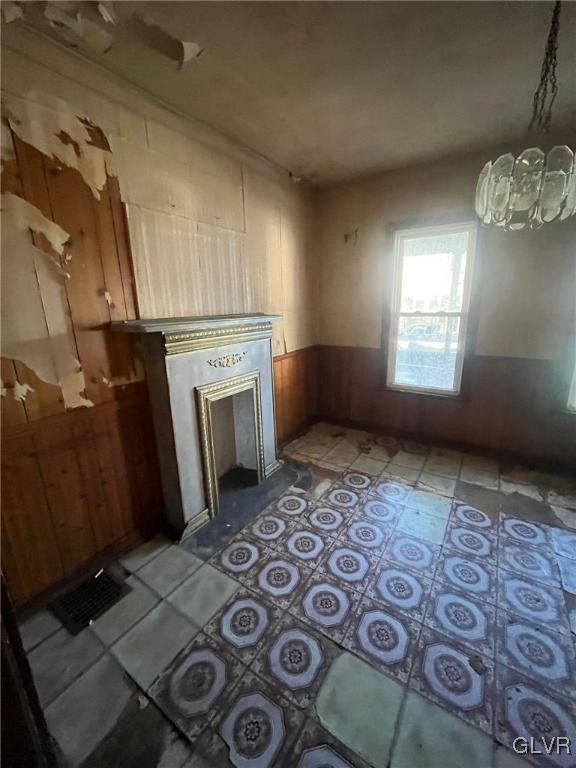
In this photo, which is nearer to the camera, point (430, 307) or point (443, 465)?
point (443, 465)

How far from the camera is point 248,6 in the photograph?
1.25m

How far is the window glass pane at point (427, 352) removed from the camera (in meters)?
3.05

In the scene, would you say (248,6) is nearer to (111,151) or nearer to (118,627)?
(111,151)

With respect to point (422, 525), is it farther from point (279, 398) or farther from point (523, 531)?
point (279, 398)

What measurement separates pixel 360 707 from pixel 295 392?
2.60 metres

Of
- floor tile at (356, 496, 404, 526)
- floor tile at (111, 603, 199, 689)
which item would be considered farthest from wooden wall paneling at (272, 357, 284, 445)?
floor tile at (111, 603, 199, 689)

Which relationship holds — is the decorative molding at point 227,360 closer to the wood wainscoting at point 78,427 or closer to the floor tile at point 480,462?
the wood wainscoting at point 78,427

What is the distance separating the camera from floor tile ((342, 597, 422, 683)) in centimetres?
131

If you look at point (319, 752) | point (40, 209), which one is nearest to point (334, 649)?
point (319, 752)

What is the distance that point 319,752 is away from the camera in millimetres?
1063

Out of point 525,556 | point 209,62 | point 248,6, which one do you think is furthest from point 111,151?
point 525,556

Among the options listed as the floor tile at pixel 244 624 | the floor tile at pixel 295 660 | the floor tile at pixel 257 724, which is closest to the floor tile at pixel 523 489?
the floor tile at pixel 295 660

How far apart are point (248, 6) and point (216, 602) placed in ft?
8.76

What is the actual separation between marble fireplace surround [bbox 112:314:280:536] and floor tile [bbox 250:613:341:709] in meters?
0.89
